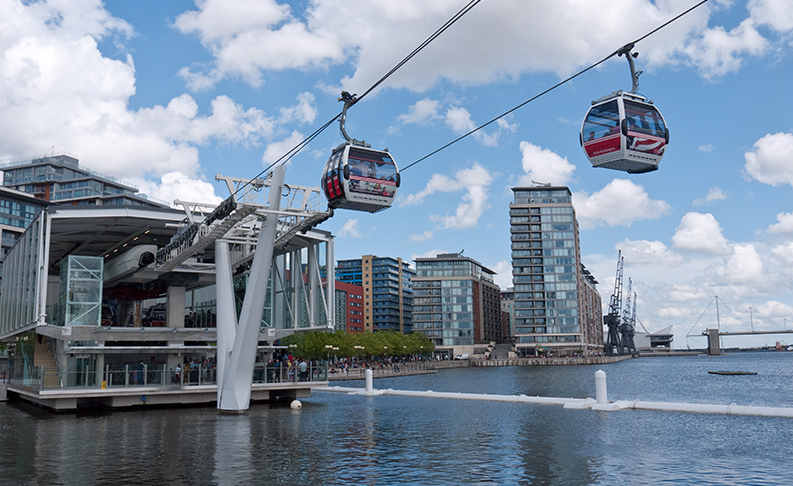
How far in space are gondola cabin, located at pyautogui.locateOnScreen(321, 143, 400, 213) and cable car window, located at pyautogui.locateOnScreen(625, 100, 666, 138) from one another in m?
9.02

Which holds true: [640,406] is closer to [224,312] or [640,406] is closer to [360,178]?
[360,178]

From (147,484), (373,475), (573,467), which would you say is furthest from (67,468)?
(573,467)

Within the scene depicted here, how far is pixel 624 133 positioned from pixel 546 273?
161218mm

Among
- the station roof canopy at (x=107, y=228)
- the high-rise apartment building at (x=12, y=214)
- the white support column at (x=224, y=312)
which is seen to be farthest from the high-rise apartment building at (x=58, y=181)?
the white support column at (x=224, y=312)

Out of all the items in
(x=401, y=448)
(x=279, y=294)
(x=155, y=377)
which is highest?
(x=279, y=294)

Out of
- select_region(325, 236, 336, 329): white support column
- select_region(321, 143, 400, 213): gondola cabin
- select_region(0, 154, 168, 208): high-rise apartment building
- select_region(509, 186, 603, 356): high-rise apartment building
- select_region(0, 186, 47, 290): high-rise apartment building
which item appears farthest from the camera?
select_region(509, 186, 603, 356): high-rise apartment building

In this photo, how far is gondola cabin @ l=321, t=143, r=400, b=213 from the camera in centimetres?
2562

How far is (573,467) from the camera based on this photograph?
1880cm

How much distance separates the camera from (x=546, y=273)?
17912cm

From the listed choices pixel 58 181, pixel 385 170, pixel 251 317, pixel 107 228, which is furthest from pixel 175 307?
pixel 58 181

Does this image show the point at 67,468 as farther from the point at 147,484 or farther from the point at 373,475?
the point at 373,475

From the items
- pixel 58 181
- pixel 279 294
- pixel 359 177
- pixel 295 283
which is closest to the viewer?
pixel 359 177

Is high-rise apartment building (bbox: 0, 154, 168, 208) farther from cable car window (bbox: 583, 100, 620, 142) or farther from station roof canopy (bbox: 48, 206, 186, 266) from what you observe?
cable car window (bbox: 583, 100, 620, 142)

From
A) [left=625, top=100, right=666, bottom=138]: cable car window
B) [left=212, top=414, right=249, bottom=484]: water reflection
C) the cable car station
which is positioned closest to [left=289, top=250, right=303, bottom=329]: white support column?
the cable car station
